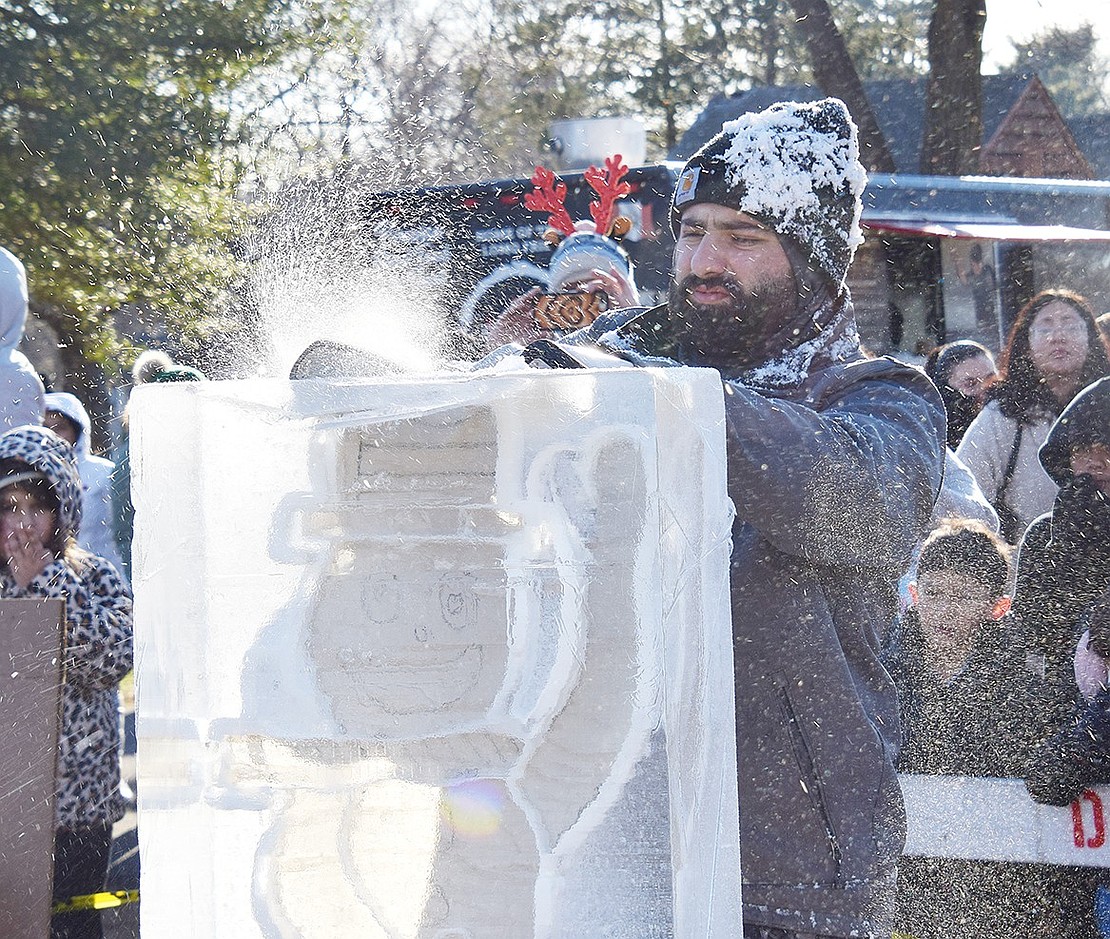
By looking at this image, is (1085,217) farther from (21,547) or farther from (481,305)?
(21,547)

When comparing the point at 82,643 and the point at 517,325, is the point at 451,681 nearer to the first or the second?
the point at 82,643

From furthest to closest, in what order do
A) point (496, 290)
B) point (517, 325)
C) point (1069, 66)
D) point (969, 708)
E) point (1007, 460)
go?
1. point (1069, 66)
2. point (496, 290)
3. point (517, 325)
4. point (1007, 460)
5. point (969, 708)

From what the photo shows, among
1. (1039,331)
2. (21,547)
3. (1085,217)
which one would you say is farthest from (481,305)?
(1085,217)

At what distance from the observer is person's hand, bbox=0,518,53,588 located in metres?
3.10

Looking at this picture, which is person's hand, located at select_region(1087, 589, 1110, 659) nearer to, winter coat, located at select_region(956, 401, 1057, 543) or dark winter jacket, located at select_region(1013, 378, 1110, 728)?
dark winter jacket, located at select_region(1013, 378, 1110, 728)

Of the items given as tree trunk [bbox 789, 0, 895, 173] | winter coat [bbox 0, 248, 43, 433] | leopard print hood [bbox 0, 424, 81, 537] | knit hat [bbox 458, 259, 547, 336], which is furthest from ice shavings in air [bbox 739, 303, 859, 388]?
tree trunk [bbox 789, 0, 895, 173]

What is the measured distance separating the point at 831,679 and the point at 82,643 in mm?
2022

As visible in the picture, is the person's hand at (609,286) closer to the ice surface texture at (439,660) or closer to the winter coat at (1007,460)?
the winter coat at (1007,460)

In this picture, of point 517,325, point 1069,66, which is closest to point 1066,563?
point 517,325

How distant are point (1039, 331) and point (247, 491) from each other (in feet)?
11.8

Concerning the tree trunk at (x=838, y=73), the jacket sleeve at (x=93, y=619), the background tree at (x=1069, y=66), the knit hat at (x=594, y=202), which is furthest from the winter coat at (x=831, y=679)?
the background tree at (x=1069, y=66)

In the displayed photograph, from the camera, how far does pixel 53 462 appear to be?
10.3ft

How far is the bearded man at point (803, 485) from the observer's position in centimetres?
134

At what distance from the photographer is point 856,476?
1.33 meters
